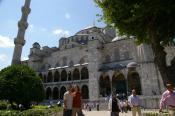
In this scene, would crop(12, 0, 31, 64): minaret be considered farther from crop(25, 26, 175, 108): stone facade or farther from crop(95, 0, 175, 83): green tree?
crop(95, 0, 175, 83): green tree

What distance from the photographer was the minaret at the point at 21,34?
33.0 meters

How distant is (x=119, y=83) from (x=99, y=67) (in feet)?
13.0

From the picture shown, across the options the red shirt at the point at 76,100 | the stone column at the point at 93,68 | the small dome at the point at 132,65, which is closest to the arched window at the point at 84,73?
the stone column at the point at 93,68

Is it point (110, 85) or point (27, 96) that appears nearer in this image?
point (27, 96)

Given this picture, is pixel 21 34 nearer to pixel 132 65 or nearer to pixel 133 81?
pixel 132 65

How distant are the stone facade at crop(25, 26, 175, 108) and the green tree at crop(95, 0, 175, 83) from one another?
1538cm

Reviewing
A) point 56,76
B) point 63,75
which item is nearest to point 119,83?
point 63,75

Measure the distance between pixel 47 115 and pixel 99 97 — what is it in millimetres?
21131

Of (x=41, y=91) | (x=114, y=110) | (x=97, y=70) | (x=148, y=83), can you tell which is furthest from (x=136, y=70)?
(x=114, y=110)

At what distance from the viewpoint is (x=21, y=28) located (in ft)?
111

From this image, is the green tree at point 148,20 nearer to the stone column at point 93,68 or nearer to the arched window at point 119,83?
the arched window at point 119,83

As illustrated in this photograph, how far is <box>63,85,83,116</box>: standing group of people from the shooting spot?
8226 mm

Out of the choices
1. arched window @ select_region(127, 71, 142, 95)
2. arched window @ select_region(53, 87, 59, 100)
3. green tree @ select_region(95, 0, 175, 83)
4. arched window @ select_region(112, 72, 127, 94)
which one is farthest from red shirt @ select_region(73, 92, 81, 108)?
arched window @ select_region(53, 87, 59, 100)

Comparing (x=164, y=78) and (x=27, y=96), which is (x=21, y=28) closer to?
(x=27, y=96)
